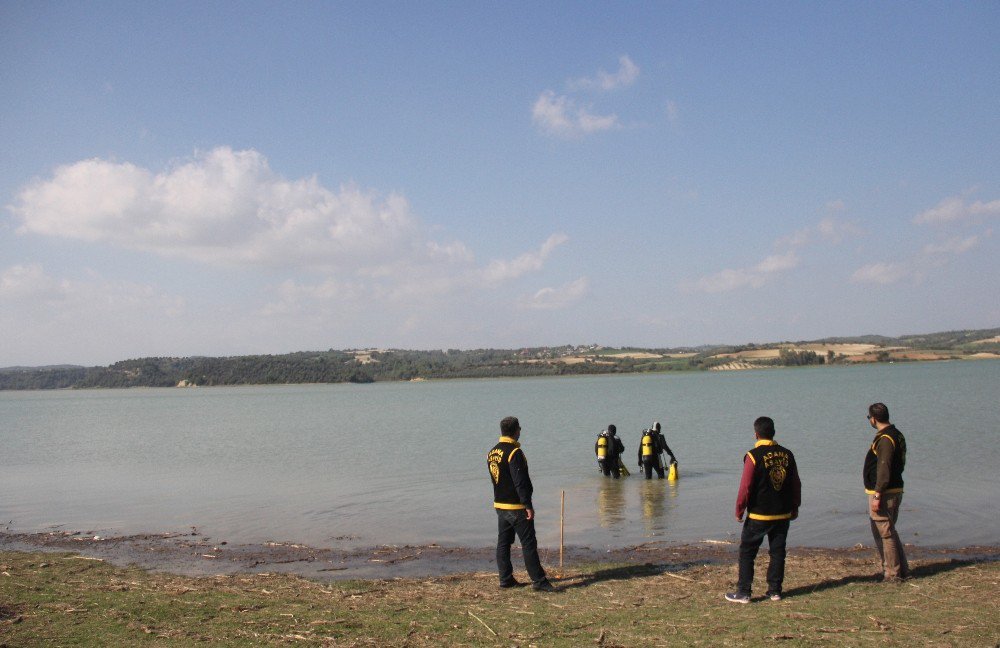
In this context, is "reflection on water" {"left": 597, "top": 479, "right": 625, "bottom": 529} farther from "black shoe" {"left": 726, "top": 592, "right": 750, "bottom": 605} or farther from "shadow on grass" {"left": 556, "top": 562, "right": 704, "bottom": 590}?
"black shoe" {"left": 726, "top": 592, "right": 750, "bottom": 605}

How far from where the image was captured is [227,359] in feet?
585

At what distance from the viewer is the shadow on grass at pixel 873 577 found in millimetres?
8383

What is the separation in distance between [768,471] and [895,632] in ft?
6.42

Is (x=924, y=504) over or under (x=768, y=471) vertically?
under

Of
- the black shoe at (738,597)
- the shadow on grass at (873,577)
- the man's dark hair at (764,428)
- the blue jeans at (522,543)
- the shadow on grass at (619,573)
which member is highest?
→ the man's dark hair at (764,428)

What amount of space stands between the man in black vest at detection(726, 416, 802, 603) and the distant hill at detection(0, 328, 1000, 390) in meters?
126

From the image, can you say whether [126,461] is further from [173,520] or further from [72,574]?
[72,574]

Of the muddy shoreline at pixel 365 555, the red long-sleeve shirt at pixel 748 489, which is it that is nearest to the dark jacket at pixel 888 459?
the red long-sleeve shirt at pixel 748 489

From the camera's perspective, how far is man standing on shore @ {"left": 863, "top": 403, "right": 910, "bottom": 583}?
8.52m

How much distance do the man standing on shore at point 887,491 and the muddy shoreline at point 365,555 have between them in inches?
83.3

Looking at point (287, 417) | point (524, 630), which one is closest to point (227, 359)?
point (287, 417)

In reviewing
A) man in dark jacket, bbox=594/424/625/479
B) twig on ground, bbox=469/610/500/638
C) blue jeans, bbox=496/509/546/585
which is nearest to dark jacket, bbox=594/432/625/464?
man in dark jacket, bbox=594/424/625/479

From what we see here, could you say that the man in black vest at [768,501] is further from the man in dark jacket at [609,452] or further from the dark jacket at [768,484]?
the man in dark jacket at [609,452]

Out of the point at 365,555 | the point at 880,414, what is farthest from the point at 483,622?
the point at 365,555
